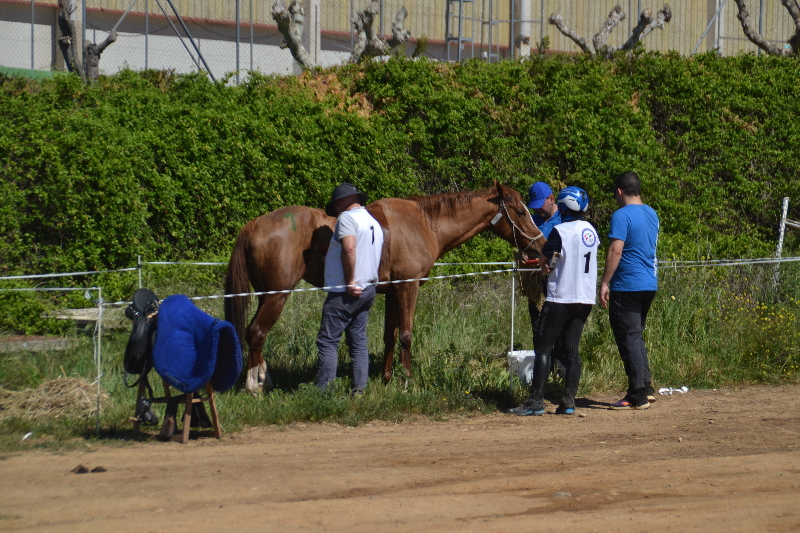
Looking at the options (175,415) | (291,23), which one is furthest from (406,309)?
(291,23)

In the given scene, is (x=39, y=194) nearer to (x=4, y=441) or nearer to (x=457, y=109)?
(x=4, y=441)

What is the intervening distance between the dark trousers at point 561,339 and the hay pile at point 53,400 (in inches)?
146

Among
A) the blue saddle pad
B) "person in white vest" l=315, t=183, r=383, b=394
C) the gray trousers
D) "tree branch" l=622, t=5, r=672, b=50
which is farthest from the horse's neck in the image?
"tree branch" l=622, t=5, r=672, b=50

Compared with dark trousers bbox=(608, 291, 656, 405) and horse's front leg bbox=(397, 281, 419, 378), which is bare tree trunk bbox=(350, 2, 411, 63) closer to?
horse's front leg bbox=(397, 281, 419, 378)

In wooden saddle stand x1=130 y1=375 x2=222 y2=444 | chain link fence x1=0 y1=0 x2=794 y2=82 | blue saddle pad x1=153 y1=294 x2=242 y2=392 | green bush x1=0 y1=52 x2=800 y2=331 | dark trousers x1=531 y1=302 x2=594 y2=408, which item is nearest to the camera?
blue saddle pad x1=153 y1=294 x2=242 y2=392

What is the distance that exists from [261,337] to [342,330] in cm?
96

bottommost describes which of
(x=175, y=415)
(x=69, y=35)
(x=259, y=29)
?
(x=175, y=415)

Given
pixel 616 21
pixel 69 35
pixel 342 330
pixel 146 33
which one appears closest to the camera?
pixel 342 330

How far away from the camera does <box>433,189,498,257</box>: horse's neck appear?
8.64 metres

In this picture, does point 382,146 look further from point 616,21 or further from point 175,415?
point 616,21

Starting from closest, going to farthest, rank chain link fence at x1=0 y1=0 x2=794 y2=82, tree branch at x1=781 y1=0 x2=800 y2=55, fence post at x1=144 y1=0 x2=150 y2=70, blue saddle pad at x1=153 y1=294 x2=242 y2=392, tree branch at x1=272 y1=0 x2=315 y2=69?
blue saddle pad at x1=153 y1=294 x2=242 y2=392 → tree branch at x1=272 y1=0 x2=315 y2=69 → tree branch at x1=781 y1=0 x2=800 y2=55 → fence post at x1=144 y1=0 x2=150 y2=70 → chain link fence at x1=0 y1=0 x2=794 y2=82

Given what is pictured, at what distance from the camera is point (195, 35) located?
19828 millimetres

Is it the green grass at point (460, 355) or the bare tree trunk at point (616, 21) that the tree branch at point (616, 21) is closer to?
the bare tree trunk at point (616, 21)

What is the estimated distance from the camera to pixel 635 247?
7.48 meters
